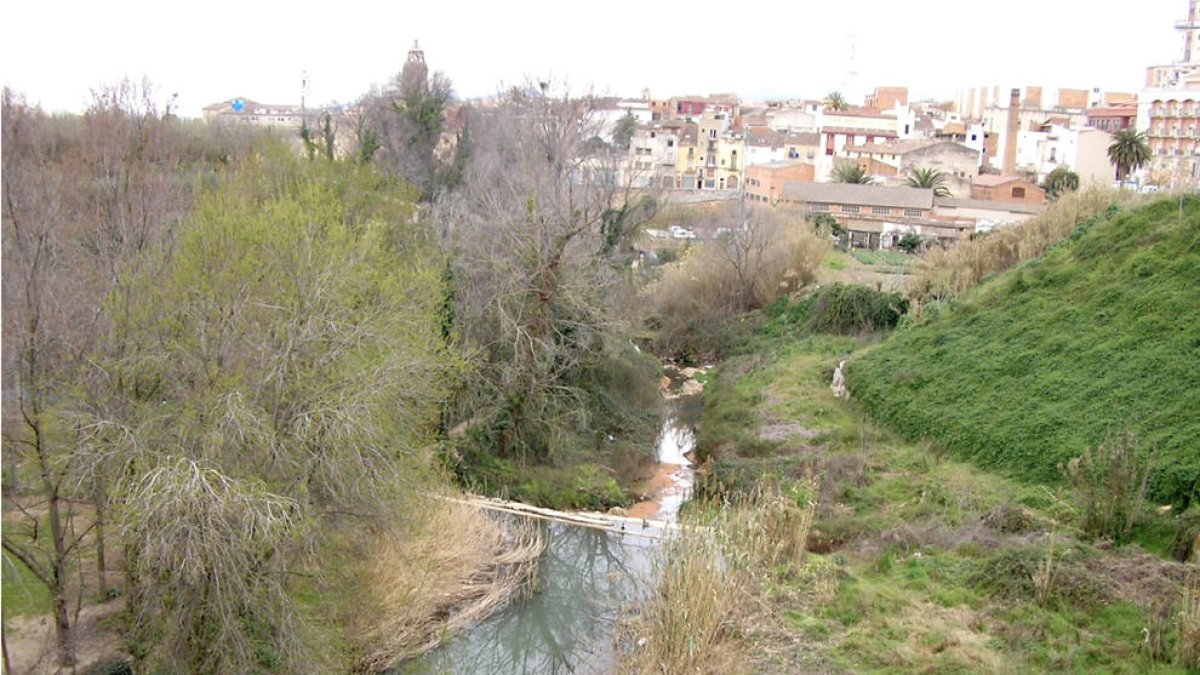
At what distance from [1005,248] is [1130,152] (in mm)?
17791

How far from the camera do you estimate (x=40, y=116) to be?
598 inches

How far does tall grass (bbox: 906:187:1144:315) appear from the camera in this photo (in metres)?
20.5

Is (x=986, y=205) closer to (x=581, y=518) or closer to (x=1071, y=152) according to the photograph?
(x=1071, y=152)

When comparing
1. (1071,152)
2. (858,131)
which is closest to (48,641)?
(1071,152)

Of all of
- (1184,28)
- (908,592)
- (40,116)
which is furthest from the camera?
(1184,28)

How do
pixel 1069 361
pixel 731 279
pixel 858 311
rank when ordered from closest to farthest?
1. pixel 1069 361
2. pixel 858 311
3. pixel 731 279

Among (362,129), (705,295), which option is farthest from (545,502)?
(362,129)

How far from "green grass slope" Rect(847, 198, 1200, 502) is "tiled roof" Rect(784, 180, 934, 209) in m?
16.9

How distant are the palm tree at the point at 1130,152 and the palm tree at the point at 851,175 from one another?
347 inches

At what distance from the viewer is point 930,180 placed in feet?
130

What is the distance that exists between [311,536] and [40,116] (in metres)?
11.0

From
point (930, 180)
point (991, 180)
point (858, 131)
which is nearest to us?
point (930, 180)

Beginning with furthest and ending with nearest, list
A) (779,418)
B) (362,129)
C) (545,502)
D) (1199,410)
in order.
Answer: (362,129) → (779,418) → (545,502) → (1199,410)

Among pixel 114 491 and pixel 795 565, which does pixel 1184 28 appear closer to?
pixel 795 565
